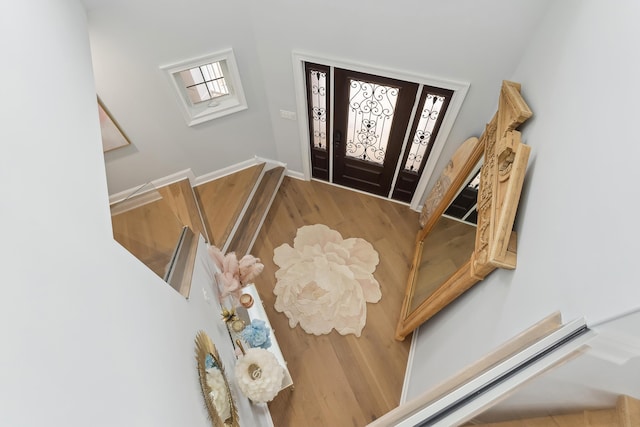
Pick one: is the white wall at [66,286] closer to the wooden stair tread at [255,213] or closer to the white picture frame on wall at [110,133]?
the white picture frame on wall at [110,133]

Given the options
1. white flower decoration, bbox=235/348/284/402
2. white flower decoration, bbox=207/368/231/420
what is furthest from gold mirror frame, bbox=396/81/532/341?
white flower decoration, bbox=207/368/231/420

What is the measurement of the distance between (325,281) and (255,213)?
1151 mm

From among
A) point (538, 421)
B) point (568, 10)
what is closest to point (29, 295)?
point (538, 421)

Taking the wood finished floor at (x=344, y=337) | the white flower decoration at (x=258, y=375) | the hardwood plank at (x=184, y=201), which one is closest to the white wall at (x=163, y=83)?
the hardwood plank at (x=184, y=201)

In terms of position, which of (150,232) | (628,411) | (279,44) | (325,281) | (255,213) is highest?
(279,44)

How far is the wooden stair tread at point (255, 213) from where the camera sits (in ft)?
12.0

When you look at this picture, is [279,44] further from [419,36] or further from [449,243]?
[449,243]

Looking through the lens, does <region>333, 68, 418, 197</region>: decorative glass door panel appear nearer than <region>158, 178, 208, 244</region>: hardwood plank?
Yes

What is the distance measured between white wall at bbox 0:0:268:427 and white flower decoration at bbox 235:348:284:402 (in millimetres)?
594

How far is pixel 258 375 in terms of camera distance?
2.06 meters

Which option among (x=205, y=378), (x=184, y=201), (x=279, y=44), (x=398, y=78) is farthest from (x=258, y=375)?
(x=279, y=44)

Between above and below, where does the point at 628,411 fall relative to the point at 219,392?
above

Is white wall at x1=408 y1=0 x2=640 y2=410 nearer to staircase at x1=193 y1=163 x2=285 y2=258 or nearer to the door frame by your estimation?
the door frame

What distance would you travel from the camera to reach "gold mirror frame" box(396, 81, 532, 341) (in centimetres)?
171
